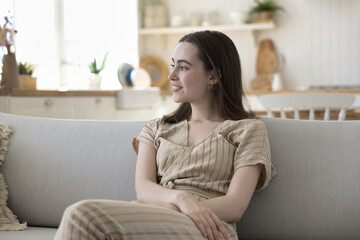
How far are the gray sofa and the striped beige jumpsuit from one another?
8cm

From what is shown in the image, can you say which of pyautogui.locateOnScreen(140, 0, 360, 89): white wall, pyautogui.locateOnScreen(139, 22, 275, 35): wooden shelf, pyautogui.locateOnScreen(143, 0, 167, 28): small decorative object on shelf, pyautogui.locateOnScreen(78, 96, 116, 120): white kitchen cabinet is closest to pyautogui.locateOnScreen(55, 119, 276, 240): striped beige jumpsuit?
pyautogui.locateOnScreen(78, 96, 116, 120): white kitchen cabinet

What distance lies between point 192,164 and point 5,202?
28.6 inches

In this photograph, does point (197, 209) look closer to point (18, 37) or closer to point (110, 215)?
point (110, 215)

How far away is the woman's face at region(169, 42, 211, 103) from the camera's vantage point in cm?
165

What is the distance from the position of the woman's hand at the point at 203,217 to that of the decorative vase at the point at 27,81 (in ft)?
7.41

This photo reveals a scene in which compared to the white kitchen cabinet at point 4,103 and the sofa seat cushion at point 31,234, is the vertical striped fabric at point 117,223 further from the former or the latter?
the white kitchen cabinet at point 4,103

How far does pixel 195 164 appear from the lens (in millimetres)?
1541

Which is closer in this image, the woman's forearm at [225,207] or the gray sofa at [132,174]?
the woman's forearm at [225,207]

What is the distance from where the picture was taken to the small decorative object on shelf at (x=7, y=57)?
3.05 m

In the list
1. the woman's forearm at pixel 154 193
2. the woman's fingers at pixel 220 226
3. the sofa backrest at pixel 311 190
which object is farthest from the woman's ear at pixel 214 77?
the woman's fingers at pixel 220 226

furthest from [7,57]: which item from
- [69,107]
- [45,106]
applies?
[69,107]

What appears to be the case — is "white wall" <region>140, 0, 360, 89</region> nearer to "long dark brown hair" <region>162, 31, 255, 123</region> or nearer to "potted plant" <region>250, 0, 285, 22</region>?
"potted plant" <region>250, 0, 285, 22</region>

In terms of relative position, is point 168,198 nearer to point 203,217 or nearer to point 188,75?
point 203,217

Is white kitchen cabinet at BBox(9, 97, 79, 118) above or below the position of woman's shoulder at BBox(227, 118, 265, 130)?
below
